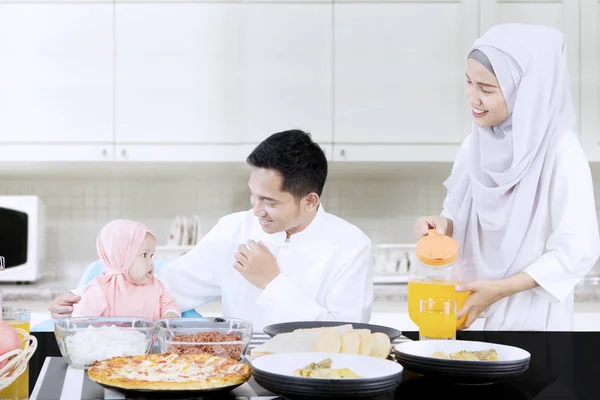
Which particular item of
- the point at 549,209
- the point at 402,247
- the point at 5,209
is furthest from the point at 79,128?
the point at 549,209

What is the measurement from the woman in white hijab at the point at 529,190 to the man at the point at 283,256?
22 cm

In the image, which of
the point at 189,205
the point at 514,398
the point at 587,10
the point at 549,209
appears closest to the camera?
the point at 514,398

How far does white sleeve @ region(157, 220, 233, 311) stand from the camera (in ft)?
6.02

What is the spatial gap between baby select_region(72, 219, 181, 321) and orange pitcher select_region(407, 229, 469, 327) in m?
0.53

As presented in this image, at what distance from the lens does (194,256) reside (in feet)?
6.08

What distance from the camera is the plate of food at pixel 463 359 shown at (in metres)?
1.01

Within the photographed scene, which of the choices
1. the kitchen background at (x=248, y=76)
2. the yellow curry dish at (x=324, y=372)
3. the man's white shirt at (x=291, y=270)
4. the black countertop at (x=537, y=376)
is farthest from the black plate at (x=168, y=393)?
the kitchen background at (x=248, y=76)

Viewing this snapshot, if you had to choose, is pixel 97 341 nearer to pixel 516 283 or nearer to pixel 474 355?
pixel 474 355

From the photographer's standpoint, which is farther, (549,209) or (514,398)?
(549,209)

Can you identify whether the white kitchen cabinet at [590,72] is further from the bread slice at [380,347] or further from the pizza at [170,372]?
the pizza at [170,372]

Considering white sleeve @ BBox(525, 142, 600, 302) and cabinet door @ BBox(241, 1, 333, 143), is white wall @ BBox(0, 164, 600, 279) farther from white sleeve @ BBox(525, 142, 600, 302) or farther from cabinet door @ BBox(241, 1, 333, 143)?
white sleeve @ BBox(525, 142, 600, 302)

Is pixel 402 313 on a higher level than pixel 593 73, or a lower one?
lower

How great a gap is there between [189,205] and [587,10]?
7.00 feet

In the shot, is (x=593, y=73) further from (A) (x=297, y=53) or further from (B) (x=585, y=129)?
(A) (x=297, y=53)
